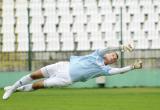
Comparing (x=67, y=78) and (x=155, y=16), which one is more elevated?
(x=155, y=16)

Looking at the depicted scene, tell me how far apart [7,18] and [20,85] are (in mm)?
19252

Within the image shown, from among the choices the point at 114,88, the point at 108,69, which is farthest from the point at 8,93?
the point at 114,88

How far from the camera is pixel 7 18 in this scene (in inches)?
1155

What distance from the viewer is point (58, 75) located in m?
9.85

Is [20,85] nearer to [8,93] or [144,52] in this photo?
[8,93]

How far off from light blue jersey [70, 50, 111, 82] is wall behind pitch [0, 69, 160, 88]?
41.6 ft

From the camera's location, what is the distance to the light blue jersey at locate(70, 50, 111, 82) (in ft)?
31.7

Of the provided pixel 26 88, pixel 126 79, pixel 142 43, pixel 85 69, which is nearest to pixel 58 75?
pixel 85 69

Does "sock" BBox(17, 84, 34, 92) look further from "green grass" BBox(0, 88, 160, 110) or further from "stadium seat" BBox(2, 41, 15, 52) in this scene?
"stadium seat" BBox(2, 41, 15, 52)

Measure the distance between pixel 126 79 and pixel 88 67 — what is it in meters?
13.0

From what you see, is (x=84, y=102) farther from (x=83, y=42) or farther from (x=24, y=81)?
(x=83, y=42)

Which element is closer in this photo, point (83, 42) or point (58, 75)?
point (58, 75)

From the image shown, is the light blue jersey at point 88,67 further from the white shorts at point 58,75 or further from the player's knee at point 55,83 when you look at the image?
the player's knee at point 55,83

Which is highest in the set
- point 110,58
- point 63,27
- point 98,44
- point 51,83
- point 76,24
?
point 76,24
